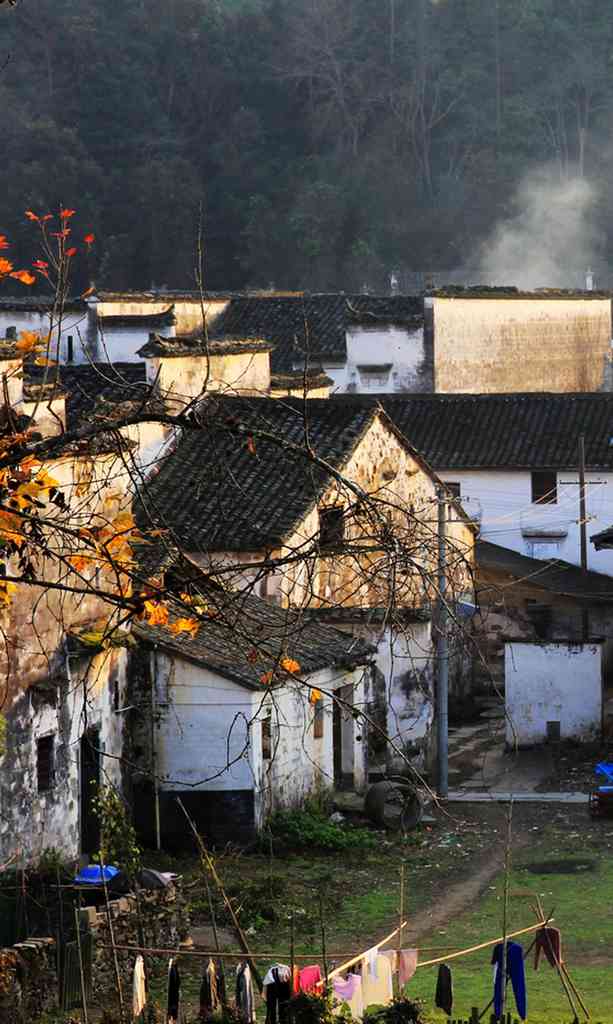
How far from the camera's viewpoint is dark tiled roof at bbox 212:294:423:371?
45.6m

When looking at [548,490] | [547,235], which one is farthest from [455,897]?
[547,235]

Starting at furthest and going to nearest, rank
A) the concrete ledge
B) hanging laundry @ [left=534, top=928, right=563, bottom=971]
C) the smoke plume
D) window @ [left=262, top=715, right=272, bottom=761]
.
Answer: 1. the smoke plume
2. the concrete ledge
3. window @ [left=262, top=715, right=272, bottom=761]
4. hanging laundry @ [left=534, top=928, right=563, bottom=971]

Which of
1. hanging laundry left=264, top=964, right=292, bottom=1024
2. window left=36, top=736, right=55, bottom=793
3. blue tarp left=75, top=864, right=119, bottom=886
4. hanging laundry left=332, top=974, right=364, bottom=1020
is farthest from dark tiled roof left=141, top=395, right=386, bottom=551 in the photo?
hanging laundry left=264, top=964, right=292, bottom=1024

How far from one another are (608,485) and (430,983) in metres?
20.3

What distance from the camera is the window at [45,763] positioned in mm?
19047

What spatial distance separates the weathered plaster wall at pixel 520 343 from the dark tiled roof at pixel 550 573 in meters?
11.2

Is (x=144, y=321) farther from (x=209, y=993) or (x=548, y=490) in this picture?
(x=209, y=993)

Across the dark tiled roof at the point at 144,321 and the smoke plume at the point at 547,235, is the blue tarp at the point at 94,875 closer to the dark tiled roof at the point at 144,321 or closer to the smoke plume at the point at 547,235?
Answer: the dark tiled roof at the point at 144,321

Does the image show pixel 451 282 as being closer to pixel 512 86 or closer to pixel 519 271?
pixel 519 271

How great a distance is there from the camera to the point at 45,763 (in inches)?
753

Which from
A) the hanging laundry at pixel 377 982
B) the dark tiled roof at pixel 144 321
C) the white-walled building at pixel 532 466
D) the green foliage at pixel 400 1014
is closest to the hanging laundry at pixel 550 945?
the hanging laundry at pixel 377 982

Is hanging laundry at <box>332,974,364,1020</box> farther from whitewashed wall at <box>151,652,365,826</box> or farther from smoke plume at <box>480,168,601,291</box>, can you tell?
smoke plume at <box>480,168,601,291</box>

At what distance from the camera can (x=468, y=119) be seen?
75812 mm

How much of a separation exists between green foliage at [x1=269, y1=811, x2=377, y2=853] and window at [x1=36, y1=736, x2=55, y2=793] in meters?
2.75
